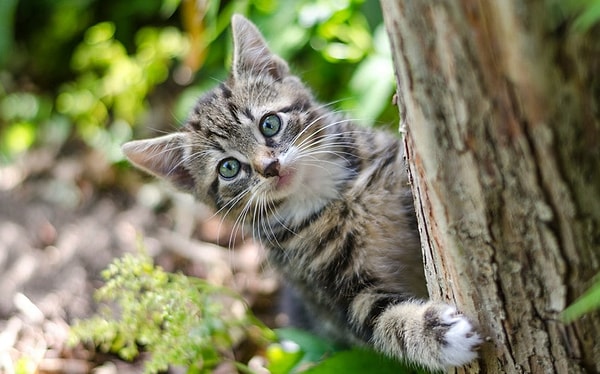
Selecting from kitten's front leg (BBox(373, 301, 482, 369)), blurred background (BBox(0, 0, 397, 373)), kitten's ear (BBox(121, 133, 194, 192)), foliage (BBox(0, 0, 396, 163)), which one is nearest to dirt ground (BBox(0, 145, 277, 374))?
blurred background (BBox(0, 0, 397, 373))

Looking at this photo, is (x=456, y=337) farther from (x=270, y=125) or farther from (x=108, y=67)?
(x=108, y=67)

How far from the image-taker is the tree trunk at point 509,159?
41.8 inches

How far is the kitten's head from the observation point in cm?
204

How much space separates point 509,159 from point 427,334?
1.94 feet

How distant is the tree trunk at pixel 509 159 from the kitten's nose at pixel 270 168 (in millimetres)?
635

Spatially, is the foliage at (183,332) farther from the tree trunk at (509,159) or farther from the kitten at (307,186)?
the tree trunk at (509,159)

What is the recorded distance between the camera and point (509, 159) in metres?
1.16

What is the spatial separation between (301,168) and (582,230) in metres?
0.99

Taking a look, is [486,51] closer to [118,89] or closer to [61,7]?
[118,89]

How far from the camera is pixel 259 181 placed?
6.64ft


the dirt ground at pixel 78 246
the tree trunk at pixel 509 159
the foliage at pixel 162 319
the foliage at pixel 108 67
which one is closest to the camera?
the tree trunk at pixel 509 159

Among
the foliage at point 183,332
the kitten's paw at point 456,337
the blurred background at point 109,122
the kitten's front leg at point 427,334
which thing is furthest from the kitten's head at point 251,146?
the kitten's paw at point 456,337

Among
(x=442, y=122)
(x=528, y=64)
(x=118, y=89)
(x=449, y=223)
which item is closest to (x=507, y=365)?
(x=449, y=223)

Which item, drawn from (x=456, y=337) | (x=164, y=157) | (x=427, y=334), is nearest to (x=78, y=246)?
(x=164, y=157)
